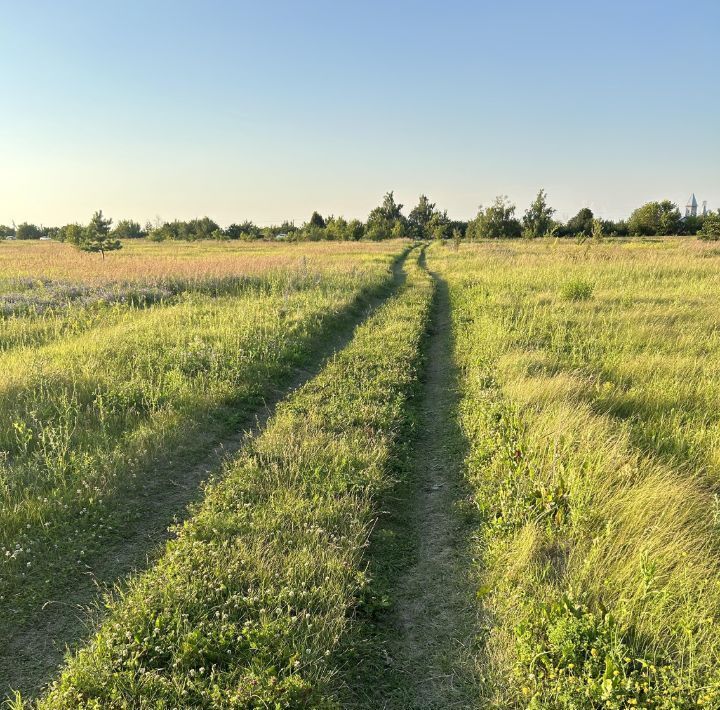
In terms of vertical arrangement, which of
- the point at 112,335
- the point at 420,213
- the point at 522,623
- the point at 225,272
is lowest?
the point at 522,623

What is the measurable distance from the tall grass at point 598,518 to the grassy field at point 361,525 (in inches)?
0.9

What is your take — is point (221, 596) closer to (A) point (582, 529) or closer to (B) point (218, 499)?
(B) point (218, 499)

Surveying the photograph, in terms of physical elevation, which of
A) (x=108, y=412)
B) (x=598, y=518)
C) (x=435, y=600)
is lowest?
(x=435, y=600)

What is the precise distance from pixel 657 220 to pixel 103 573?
248ft

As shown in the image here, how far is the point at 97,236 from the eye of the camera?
3438 centimetres

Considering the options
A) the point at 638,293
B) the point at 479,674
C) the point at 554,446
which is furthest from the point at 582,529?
the point at 638,293

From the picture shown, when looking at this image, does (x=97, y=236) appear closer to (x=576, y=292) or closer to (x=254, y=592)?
(x=576, y=292)

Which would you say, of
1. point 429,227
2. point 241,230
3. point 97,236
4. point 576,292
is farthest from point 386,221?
point 576,292

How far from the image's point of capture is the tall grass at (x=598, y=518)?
8.72 feet

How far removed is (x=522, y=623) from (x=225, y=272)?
18688 mm

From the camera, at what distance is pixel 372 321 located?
12539 mm

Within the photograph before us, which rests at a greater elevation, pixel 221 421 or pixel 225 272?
pixel 225 272

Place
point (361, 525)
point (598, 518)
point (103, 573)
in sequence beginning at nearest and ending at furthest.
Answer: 1. point (103, 573)
2. point (598, 518)
3. point (361, 525)

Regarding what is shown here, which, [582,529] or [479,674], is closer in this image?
[479,674]
